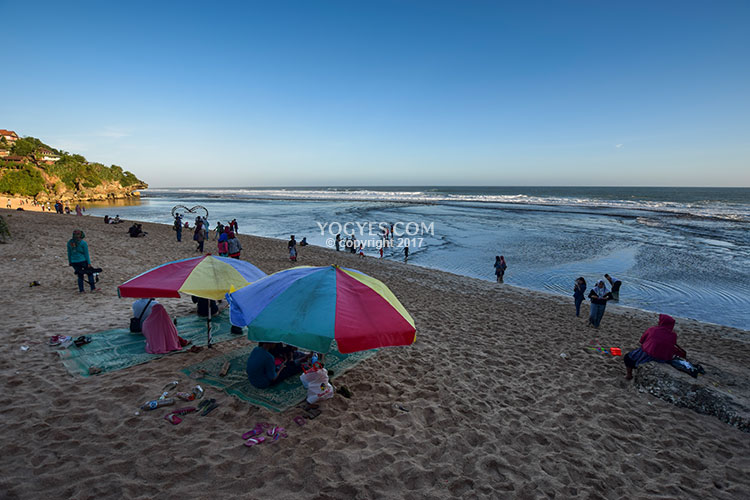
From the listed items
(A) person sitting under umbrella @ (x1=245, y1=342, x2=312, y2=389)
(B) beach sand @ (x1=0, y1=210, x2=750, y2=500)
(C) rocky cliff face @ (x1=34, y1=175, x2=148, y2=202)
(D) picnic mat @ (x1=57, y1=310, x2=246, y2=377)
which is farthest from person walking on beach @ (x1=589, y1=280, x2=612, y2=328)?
(C) rocky cliff face @ (x1=34, y1=175, x2=148, y2=202)

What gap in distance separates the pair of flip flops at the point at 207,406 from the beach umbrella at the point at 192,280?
1.46 meters

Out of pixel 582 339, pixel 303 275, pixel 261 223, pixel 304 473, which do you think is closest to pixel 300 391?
pixel 304 473

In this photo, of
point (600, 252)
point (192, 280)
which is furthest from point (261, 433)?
point (600, 252)

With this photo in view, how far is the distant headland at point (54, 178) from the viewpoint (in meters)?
47.9

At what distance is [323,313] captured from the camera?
3.76 metres

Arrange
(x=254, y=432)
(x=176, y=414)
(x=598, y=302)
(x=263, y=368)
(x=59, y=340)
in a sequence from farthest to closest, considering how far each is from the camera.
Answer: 1. (x=598, y=302)
2. (x=59, y=340)
3. (x=263, y=368)
4. (x=176, y=414)
5. (x=254, y=432)

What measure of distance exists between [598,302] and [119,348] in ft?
38.7

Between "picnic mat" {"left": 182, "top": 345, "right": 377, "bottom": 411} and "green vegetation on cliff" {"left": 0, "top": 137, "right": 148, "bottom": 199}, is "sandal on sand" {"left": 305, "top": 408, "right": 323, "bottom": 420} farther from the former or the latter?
"green vegetation on cliff" {"left": 0, "top": 137, "right": 148, "bottom": 199}

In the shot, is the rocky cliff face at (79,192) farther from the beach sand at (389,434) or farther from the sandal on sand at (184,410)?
the sandal on sand at (184,410)

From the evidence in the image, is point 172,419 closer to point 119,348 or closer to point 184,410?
point 184,410

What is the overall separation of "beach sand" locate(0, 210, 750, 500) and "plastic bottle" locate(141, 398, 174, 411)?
0.56 ft

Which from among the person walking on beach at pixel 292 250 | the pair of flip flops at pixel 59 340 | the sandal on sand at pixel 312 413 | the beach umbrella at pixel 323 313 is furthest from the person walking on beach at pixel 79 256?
the person walking on beach at pixel 292 250

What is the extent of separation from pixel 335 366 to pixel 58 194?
7785 cm

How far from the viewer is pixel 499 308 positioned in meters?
11.2
